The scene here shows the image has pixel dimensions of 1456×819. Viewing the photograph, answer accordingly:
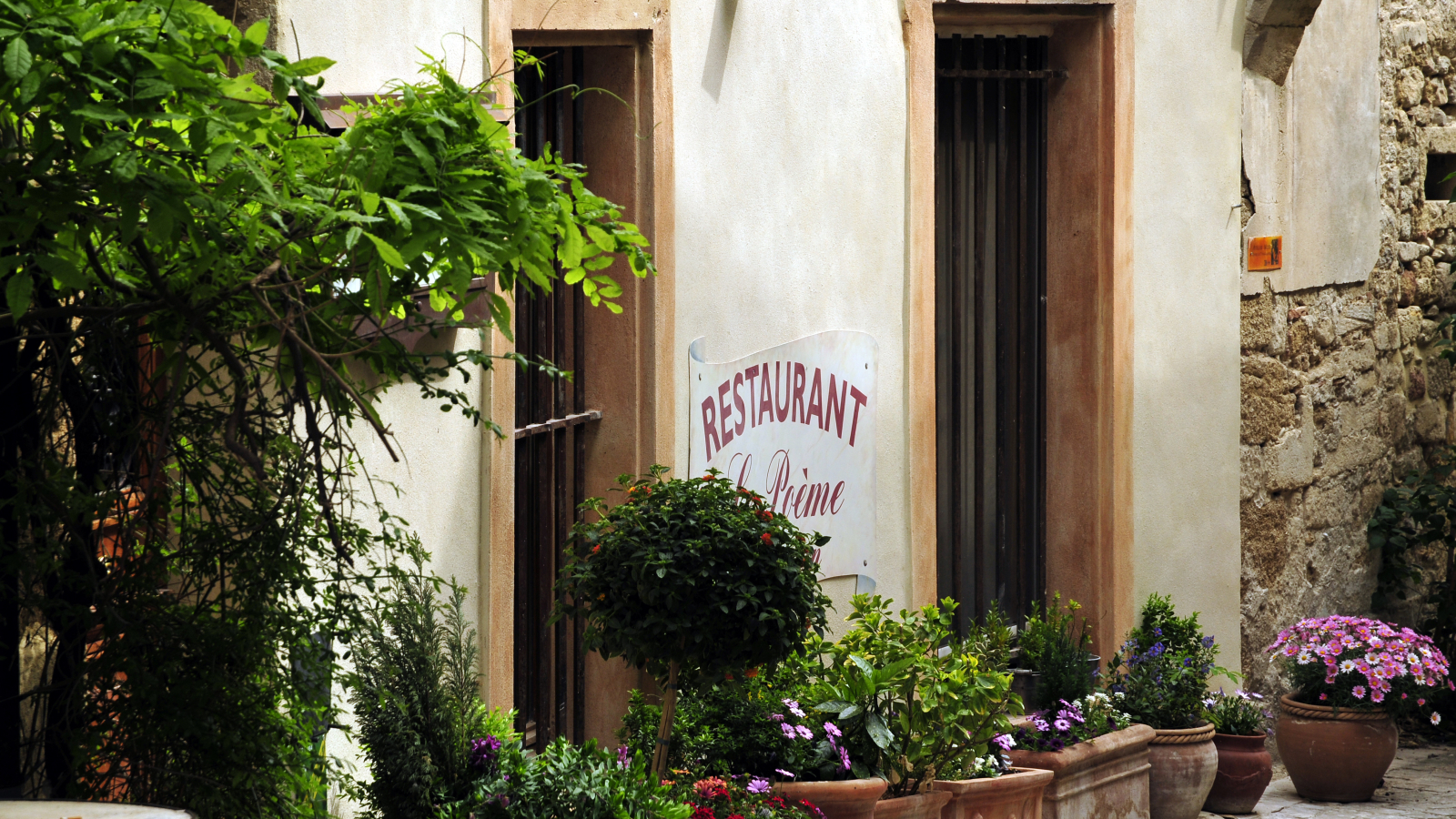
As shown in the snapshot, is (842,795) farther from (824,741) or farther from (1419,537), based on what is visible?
(1419,537)

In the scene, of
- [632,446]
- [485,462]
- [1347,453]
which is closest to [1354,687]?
[1347,453]

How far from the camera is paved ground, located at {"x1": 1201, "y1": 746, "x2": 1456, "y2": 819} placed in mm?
6398

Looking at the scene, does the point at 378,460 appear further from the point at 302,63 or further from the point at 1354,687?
the point at 1354,687

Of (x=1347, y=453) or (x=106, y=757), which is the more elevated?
(x=1347, y=453)

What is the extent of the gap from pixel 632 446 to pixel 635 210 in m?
0.73

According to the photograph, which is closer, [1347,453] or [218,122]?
[218,122]

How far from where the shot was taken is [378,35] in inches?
142

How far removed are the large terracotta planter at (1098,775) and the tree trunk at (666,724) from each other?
1.70 m

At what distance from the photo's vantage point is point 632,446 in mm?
4777

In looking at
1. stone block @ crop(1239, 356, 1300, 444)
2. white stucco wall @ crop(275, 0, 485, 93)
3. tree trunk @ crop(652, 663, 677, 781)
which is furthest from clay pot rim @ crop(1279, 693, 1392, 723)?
white stucco wall @ crop(275, 0, 485, 93)

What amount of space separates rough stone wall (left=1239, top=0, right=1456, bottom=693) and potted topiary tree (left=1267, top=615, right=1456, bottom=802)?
346 mm

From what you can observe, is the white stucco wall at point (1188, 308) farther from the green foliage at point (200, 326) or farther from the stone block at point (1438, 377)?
the green foliage at point (200, 326)

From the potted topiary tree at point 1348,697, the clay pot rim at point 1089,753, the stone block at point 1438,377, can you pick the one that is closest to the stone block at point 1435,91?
the stone block at point 1438,377

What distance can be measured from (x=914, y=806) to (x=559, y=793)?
154 cm
